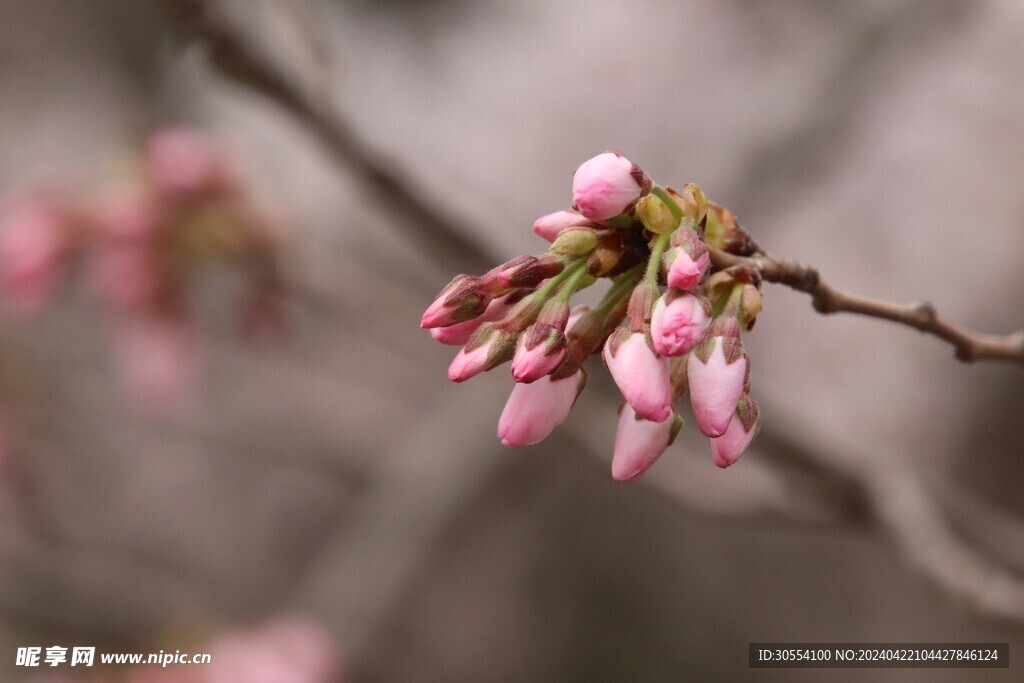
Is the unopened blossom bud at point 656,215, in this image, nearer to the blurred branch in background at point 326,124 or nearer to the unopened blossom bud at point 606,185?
the unopened blossom bud at point 606,185

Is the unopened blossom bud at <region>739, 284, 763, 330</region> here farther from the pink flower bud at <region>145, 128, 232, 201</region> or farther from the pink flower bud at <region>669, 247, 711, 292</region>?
the pink flower bud at <region>145, 128, 232, 201</region>

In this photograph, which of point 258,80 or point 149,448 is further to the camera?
point 149,448

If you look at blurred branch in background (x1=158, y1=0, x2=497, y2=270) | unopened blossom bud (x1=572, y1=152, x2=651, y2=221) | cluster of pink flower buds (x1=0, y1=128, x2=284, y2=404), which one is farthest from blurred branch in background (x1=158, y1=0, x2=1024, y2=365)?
cluster of pink flower buds (x1=0, y1=128, x2=284, y2=404)

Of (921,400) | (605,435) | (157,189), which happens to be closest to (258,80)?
(157,189)

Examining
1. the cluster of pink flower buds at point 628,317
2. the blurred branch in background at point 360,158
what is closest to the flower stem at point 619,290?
the cluster of pink flower buds at point 628,317

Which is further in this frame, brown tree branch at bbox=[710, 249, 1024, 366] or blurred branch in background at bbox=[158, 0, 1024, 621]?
blurred branch in background at bbox=[158, 0, 1024, 621]

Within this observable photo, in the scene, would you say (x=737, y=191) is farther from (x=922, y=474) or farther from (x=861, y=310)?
(x=861, y=310)
